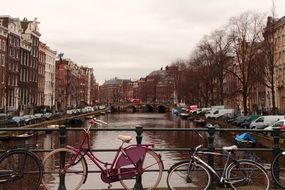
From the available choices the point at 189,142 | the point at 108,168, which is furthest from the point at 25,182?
the point at 189,142

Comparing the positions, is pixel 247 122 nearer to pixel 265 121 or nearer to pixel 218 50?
pixel 265 121

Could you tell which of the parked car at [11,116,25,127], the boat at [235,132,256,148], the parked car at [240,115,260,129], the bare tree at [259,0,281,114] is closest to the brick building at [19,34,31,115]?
the parked car at [11,116,25,127]

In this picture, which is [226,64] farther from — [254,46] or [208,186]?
[208,186]

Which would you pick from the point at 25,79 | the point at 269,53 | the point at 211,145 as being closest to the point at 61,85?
the point at 25,79

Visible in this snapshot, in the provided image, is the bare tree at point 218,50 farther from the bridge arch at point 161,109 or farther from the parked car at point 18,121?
the bridge arch at point 161,109

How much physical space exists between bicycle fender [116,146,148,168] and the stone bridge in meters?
145

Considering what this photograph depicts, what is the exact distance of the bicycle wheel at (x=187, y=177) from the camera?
7559 mm

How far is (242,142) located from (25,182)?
2979 cm

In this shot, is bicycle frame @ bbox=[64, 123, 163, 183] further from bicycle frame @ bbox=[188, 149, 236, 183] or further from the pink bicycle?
bicycle frame @ bbox=[188, 149, 236, 183]

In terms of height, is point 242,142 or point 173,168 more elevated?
point 173,168

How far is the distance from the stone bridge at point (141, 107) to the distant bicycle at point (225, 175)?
145m

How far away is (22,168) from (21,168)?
0.06 ft

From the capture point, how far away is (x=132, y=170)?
7664 mm

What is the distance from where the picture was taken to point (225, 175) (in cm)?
776
